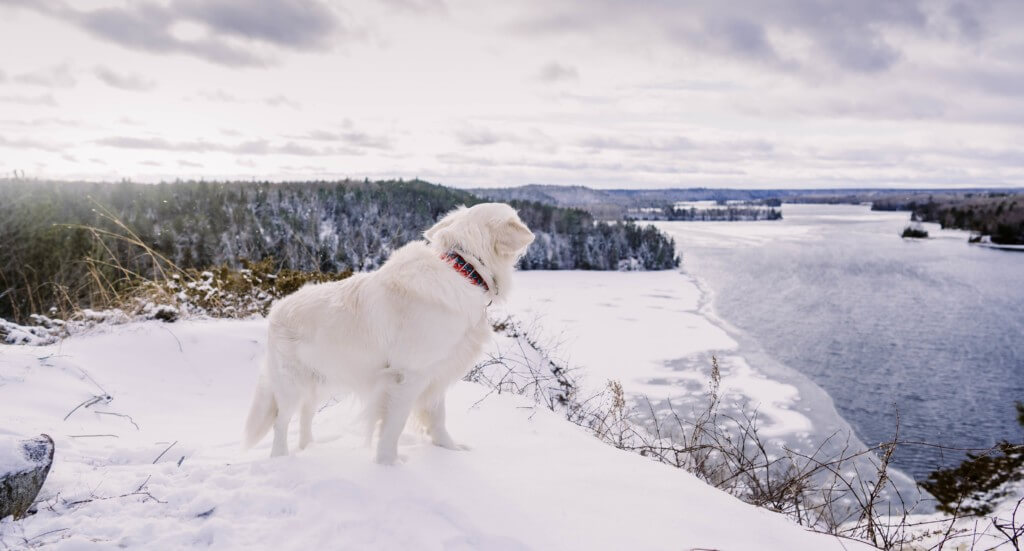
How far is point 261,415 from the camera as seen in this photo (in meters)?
3.53

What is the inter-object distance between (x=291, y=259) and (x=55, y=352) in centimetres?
695

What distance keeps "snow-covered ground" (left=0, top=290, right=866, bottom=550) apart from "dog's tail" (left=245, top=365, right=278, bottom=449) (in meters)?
0.22

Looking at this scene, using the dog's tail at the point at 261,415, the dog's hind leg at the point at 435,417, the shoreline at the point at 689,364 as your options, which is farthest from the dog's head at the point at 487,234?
the shoreline at the point at 689,364

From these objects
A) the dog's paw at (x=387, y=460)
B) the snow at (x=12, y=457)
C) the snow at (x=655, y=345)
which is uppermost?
the snow at (x=12, y=457)

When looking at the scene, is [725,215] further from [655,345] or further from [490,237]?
[490,237]

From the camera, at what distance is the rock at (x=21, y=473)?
2.32 m

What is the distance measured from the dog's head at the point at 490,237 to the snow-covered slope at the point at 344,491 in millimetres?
1317

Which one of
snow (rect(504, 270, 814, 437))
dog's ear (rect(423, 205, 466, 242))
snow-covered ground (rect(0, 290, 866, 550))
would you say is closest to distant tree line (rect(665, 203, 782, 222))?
snow (rect(504, 270, 814, 437))

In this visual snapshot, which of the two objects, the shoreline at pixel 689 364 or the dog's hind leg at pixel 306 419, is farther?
the shoreline at pixel 689 364

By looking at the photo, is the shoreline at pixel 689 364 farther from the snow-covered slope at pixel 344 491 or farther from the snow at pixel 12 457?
the snow at pixel 12 457

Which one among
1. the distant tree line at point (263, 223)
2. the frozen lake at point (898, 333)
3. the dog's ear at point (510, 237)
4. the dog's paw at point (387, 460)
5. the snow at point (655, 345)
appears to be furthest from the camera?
the distant tree line at point (263, 223)

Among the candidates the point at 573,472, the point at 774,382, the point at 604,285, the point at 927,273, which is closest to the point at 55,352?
the point at 573,472

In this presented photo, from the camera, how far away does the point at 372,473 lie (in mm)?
2951

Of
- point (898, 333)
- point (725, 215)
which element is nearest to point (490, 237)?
point (898, 333)
